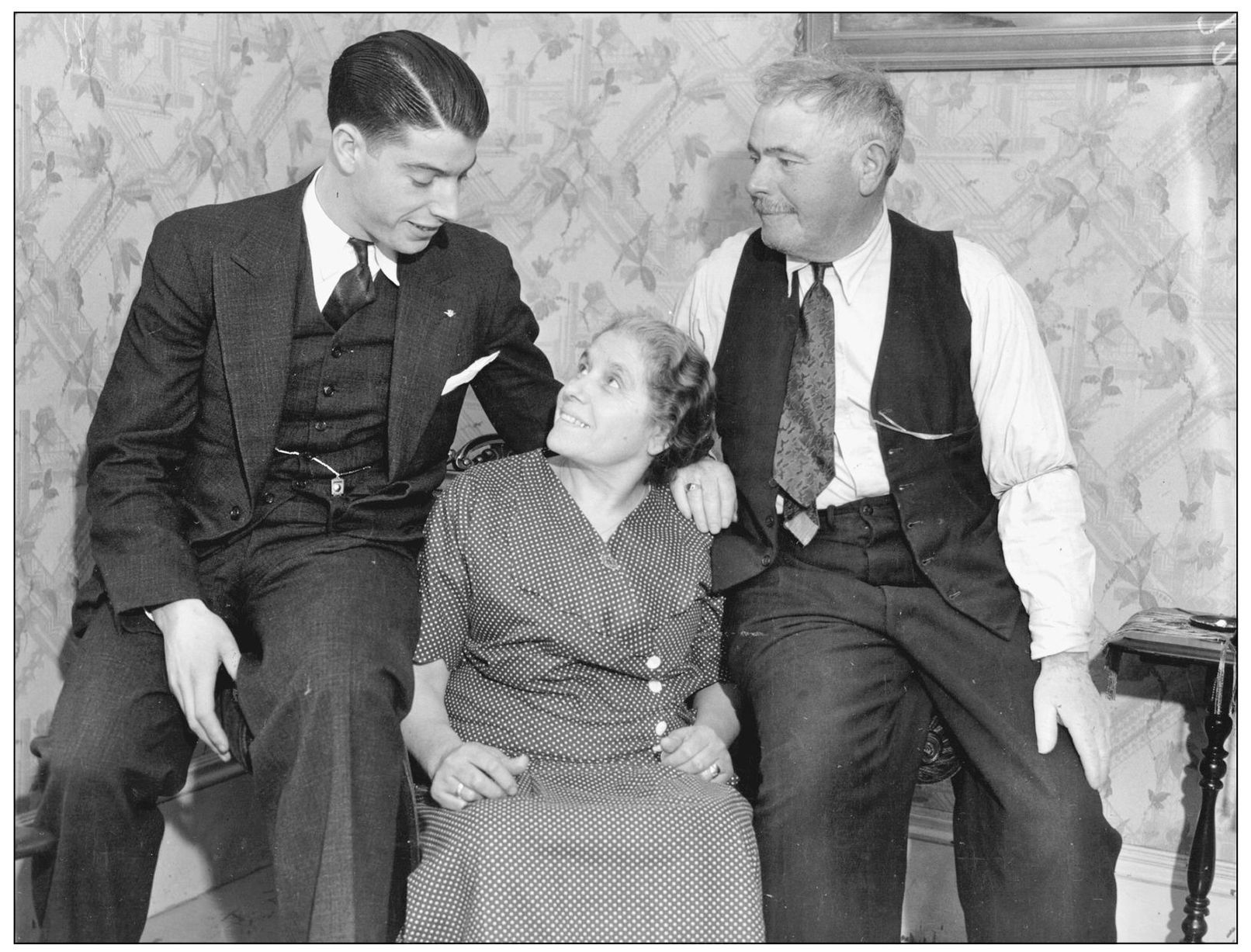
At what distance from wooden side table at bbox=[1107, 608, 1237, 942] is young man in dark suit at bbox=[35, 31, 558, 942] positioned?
4.88ft

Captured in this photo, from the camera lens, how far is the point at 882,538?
253 centimetres

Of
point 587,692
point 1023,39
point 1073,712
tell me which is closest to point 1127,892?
point 1073,712

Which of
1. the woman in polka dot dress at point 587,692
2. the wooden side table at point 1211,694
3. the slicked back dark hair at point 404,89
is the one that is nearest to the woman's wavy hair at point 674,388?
the woman in polka dot dress at point 587,692

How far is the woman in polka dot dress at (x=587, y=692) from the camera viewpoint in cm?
209

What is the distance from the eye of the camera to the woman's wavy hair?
96.6 inches

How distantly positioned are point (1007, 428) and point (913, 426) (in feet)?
0.57

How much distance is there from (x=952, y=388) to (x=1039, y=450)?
197mm

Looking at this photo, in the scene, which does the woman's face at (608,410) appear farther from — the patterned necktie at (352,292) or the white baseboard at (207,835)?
the white baseboard at (207,835)

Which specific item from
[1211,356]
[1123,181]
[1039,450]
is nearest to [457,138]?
[1039,450]

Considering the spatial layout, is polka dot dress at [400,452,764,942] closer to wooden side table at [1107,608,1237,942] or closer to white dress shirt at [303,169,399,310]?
white dress shirt at [303,169,399,310]

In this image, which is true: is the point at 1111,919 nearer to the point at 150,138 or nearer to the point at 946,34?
the point at 946,34

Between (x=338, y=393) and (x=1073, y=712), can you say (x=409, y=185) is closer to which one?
(x=338, y=393)

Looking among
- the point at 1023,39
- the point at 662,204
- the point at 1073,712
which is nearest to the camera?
the point at 1073,712

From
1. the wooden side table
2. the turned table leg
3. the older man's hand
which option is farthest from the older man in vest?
the turned table leg
